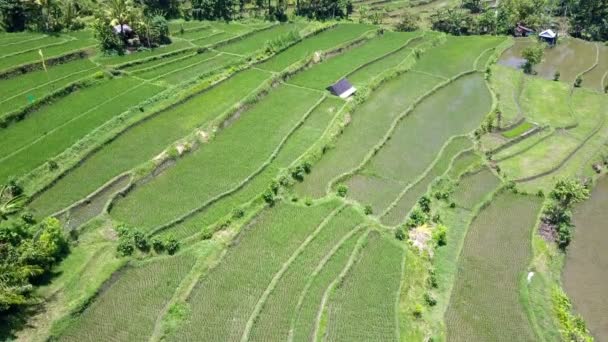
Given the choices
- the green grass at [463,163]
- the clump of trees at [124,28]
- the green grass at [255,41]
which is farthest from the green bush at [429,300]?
the clump of trees at [124,28]

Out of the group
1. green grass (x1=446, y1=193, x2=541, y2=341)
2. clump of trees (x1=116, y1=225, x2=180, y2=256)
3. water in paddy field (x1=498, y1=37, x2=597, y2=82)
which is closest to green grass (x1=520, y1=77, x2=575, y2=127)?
water in paddy field (x1=498, y1=37, x2=597, y2=82)

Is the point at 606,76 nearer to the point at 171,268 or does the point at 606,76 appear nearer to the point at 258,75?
the point at 258,75

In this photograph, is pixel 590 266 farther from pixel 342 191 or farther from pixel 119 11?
pixel 119 11

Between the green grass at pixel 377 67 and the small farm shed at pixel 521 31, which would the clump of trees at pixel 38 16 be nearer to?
the green grass at pixel 377 67

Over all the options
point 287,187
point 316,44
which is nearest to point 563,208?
point 287,187

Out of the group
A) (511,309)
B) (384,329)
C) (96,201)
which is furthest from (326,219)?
(96,201)
